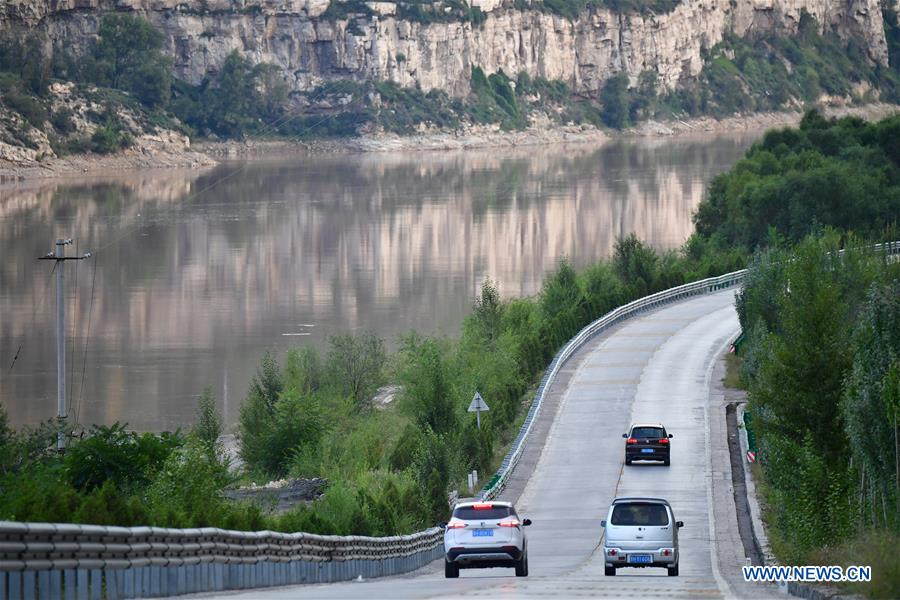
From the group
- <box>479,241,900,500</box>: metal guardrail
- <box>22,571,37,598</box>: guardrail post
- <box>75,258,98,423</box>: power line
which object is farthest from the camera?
<box>75,258,98,423</box>: power line

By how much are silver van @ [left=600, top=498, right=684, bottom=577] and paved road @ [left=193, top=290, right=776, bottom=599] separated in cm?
26

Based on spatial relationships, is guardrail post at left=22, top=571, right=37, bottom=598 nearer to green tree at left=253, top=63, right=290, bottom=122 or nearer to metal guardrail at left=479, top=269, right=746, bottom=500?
metal guardrail at left=479, top=269, right=746, bottom=500

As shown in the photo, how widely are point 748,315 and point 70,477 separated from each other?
29.8m

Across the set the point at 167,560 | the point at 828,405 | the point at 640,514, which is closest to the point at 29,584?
the point at 167,560

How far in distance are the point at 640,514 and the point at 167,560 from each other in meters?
9.77

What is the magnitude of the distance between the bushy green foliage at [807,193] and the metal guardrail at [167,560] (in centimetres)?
5224

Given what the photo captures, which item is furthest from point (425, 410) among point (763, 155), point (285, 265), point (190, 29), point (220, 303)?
point (190, 29)

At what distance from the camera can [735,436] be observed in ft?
132

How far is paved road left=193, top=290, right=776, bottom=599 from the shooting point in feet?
61.9

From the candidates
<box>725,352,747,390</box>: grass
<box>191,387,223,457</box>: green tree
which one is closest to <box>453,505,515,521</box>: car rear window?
<box>191,387,223,457</box>: green tree

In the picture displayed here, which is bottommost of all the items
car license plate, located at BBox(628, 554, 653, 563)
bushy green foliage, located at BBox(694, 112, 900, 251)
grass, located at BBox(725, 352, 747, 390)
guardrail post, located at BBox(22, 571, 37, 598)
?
grass, located at BBox(725, 352, 747, 390)

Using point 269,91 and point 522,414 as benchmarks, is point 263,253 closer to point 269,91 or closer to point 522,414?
point 522,414

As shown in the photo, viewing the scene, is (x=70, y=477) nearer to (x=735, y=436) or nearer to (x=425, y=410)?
(x=425, y=410)

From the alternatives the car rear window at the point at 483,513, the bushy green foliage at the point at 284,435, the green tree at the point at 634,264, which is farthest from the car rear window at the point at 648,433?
the green tree at the point at 634,264
